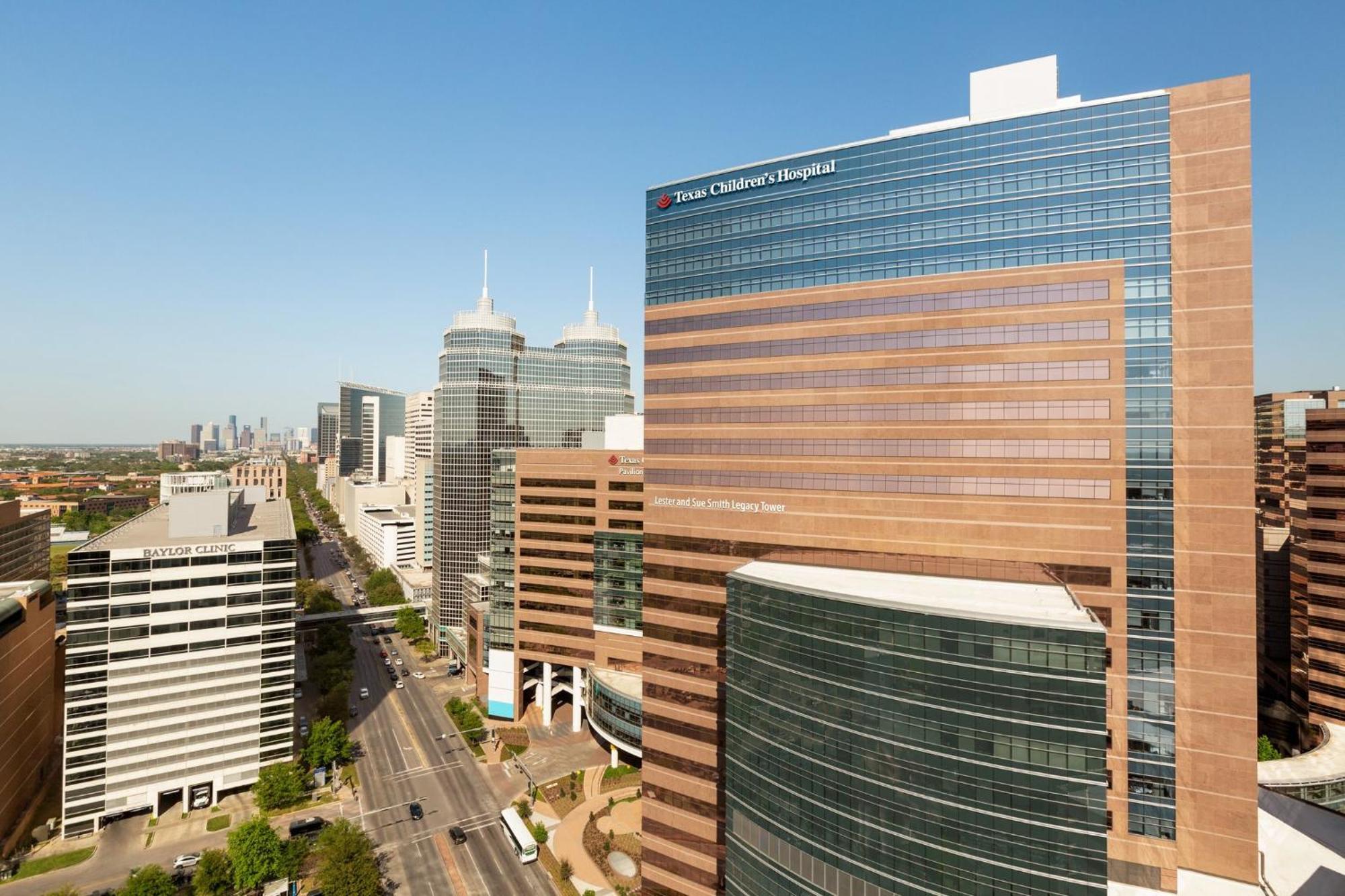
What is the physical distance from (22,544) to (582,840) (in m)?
155

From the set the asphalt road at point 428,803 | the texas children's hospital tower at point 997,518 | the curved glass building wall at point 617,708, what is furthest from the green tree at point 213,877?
the texas children's hospital tower at point 997,518

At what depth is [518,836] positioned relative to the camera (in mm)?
79188

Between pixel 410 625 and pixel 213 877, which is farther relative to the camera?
pixel 410 625

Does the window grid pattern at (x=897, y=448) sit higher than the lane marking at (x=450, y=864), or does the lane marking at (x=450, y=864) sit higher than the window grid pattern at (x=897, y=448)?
the window grid pattern at (x=897, y=448)

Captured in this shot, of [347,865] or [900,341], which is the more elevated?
[900,341]

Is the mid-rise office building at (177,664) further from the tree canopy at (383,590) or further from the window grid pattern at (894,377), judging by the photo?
the tree canopy at (383,590)

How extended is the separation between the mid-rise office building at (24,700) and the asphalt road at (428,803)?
42.5 metres

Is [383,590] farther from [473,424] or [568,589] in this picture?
[568,589]

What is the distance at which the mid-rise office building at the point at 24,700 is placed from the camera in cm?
7706

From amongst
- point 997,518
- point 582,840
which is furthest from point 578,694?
point 997,518

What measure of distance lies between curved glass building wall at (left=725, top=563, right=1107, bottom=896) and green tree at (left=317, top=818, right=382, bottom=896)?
151 ft

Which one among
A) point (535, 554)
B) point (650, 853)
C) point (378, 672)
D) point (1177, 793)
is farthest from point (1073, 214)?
point (378, 672)

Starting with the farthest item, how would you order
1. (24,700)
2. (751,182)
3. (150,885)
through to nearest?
(24,700) → (751,182) → (150,885)

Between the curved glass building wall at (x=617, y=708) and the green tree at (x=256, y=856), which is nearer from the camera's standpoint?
the green tree at (x=256, y=856)
